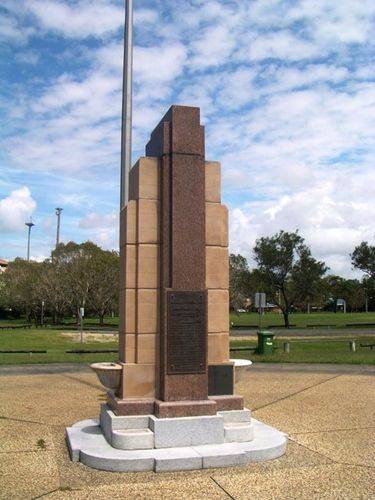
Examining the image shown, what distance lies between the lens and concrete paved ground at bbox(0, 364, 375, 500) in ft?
19.5

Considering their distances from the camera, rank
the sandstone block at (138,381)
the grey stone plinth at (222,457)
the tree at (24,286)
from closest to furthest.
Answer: the grey stone plinth at (222,457), the sandstone block at (138,381), the tree at (24,286)

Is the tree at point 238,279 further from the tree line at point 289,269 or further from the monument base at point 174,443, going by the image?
the monument base at point 174,443

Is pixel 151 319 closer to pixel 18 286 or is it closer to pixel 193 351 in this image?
pixel 193 351

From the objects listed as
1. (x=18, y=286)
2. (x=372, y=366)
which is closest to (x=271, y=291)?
(x=18, y=286)

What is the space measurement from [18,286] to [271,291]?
73.1 feet

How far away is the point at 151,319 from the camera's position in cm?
799

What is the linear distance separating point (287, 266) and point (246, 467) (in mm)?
43018

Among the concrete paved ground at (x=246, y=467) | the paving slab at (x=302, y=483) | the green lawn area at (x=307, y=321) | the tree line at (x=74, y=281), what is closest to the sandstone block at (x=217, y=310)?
the concrete paved ground at (x=246, y=467)

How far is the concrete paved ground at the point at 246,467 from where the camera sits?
595 centimetres

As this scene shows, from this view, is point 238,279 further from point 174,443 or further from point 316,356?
point 174,443

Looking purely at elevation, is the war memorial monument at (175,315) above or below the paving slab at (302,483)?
above

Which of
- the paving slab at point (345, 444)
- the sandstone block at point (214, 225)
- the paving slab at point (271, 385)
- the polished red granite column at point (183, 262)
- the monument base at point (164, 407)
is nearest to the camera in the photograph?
the paving slab at point (345, 444)

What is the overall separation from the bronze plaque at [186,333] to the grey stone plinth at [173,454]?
1049 mm

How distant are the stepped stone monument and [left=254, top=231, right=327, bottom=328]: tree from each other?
135 ft
